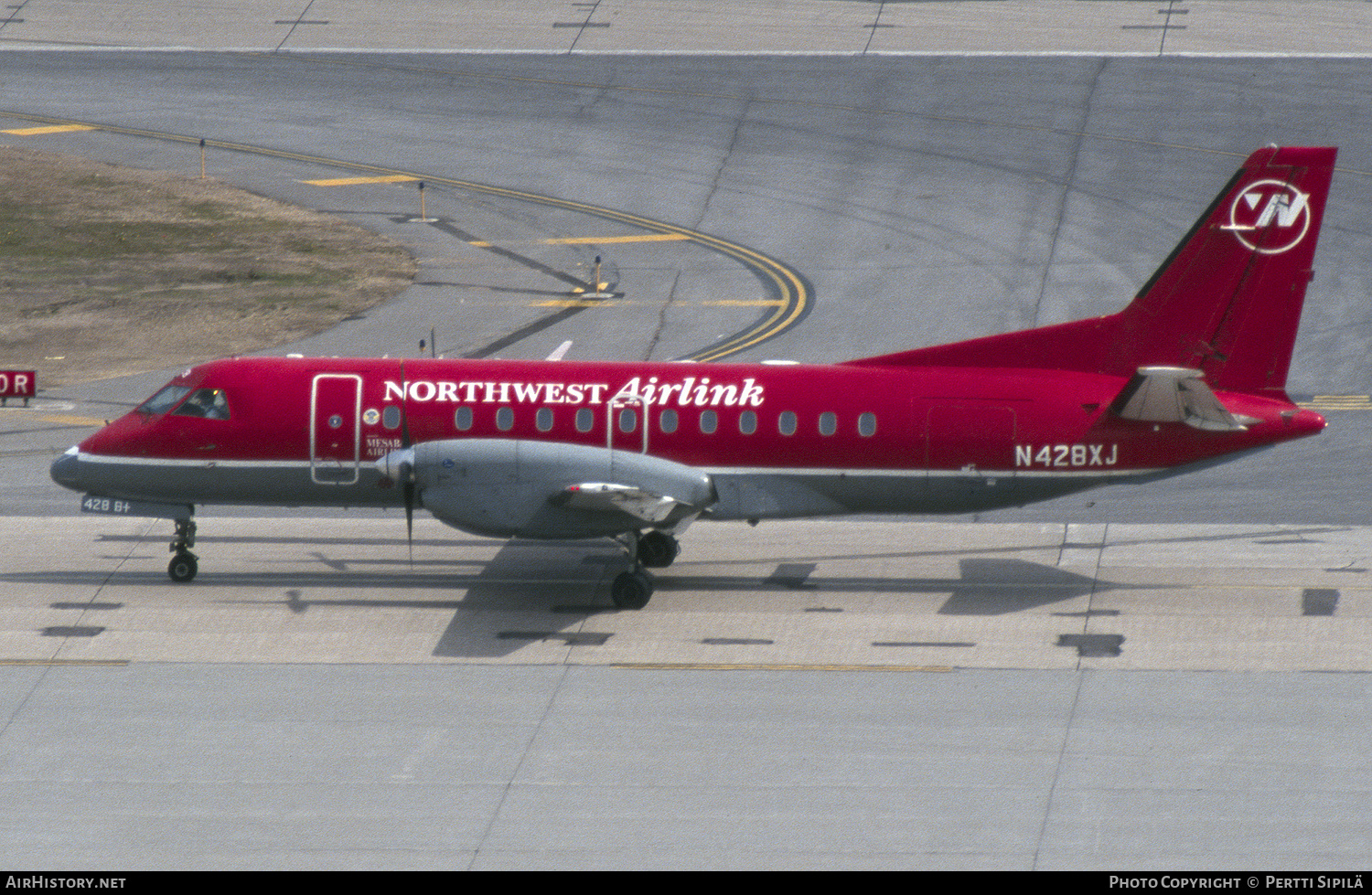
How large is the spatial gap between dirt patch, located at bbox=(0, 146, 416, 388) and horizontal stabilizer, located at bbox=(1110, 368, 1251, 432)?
22.7 metres

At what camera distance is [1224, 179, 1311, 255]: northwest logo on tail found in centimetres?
2392

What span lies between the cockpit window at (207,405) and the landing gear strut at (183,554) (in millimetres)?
1705

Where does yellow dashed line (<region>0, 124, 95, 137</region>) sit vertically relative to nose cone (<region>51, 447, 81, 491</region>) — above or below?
below

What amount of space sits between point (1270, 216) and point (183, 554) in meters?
16.6

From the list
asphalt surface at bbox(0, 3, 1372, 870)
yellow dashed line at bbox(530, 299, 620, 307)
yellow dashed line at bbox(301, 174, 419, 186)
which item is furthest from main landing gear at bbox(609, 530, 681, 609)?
yellow dashed line at bbox(301, 174, 419, 186)

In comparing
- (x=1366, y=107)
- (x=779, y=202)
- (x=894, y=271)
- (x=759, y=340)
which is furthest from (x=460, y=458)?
(x=1366, y=107)

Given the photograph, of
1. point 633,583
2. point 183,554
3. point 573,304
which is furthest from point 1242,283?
point 573,304

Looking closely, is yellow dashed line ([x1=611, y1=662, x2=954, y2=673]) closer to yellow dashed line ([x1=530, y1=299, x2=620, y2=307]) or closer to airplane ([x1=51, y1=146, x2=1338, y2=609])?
airplane ([x1=51, y1=146, x2=1338, y2=609])

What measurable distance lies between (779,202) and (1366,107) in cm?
2047

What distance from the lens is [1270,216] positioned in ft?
78.7

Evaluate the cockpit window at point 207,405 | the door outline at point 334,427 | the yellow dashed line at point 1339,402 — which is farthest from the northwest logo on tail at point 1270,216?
the cockpit window at point 207,405
